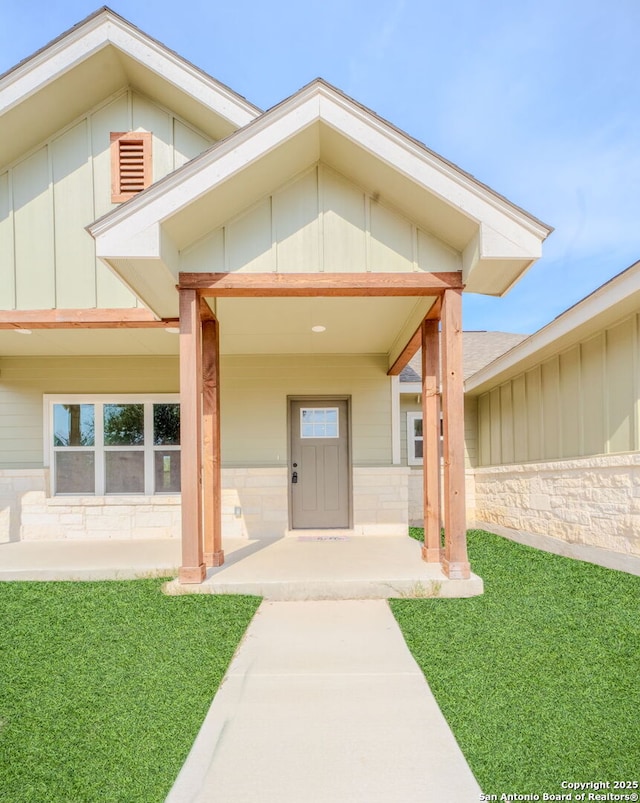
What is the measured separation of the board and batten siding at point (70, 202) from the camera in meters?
6.45

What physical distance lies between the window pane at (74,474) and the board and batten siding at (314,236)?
492cm

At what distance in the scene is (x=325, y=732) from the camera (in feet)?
8.82

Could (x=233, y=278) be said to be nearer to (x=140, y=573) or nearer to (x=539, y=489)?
(x=140, y=573)

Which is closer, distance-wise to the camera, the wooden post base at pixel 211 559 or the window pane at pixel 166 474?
the wooden post base at pixel 211 559

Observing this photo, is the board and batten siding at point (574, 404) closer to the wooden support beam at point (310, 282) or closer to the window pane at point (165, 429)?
the wooden support beam at point (310, 282)

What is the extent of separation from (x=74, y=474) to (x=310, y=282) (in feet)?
18.9

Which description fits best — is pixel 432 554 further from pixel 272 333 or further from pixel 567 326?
pixel 272 333

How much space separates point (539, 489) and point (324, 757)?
6.40 m

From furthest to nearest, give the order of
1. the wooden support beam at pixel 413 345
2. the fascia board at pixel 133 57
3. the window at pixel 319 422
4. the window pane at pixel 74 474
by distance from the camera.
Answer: the window at pixel 319 422 < the window pane at pixel 74 474 < the fascia board at pixel 133 57 < the wooden support beam at pixel 413 345

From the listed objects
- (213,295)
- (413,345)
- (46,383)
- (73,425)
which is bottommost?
(73,425)

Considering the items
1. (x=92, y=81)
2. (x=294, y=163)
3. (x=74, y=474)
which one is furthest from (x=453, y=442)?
(x=74, y=474)

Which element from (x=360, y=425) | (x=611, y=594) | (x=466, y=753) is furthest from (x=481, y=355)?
(x=466, y=753)

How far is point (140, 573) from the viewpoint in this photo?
18.6ft

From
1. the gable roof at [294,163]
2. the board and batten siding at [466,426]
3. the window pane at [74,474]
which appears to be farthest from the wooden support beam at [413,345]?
the window pane at [74,474]
